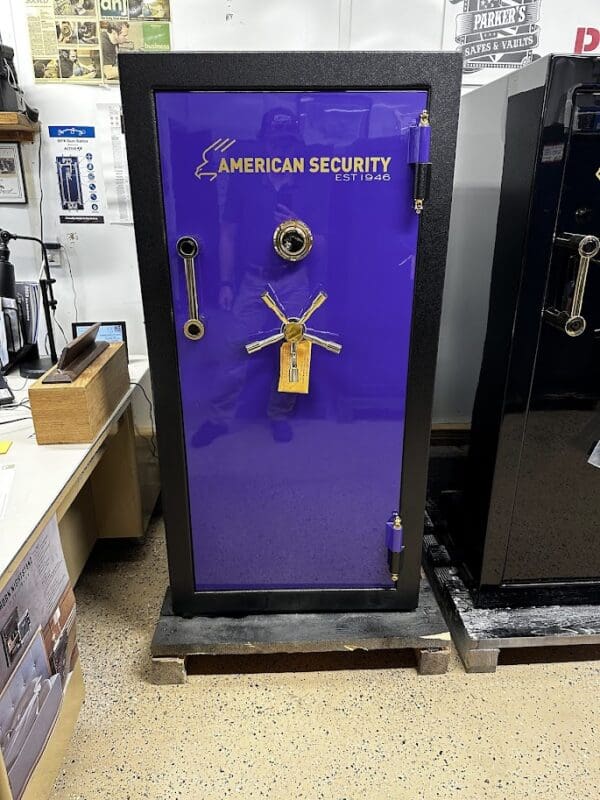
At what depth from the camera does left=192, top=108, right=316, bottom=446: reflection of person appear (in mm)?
1215

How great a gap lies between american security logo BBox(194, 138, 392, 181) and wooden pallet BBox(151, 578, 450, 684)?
1.17 meters

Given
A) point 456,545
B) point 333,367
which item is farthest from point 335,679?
point 333,367

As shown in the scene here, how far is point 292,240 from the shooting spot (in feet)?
4.13

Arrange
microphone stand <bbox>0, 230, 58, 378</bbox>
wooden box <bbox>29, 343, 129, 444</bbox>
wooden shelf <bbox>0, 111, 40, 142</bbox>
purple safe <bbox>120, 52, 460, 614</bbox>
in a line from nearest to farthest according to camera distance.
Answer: purple safe <bbox>120, 52, 460, 614</bbox> → wooden box <bbox>29, 343, 129, 444</bbox> → wooden shelf <bbox>0, 111, 40, 142</bbox> → microphone stand <bbox>0, 230, 58, 378</bbox>

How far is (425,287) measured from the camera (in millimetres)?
1324

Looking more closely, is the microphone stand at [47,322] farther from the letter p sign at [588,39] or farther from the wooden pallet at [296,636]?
the letter p sign at [588,39]

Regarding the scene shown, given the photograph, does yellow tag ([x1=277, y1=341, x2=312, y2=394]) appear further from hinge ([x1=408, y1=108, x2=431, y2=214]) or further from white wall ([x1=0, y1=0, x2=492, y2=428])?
white wall ([x1=0, y1=0, x2=492, y2=428])

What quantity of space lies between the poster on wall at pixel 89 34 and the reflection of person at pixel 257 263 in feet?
3.53

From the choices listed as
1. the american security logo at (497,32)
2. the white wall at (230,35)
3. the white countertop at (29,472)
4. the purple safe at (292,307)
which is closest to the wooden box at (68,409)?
the white countertop at (29,472)

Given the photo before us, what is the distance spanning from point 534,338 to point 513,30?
130cm

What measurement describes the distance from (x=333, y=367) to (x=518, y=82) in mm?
822

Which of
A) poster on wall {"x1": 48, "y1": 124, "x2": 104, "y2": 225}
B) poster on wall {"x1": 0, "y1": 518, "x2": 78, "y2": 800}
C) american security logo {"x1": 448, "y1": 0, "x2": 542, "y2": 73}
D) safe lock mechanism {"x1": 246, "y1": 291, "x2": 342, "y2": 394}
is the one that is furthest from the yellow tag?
american security logo {"x1": 448, "y1": 0, "x2": 542, "y2": 73}

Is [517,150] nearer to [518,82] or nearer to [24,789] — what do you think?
[518,82]

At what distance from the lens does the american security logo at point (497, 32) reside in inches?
76.5
